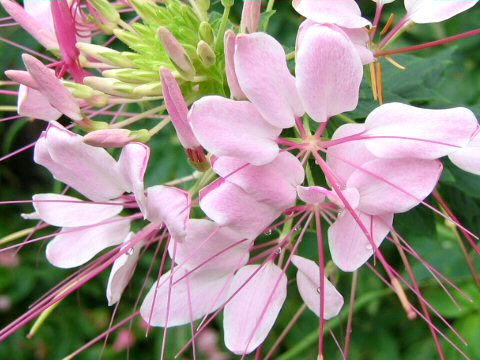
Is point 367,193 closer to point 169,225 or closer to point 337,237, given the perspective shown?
point 337,237

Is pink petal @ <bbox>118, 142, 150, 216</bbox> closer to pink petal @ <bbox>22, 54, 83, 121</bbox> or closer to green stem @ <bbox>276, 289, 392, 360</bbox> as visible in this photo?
pink petal @ <bbox>22, 54, 83, 121</bbox>

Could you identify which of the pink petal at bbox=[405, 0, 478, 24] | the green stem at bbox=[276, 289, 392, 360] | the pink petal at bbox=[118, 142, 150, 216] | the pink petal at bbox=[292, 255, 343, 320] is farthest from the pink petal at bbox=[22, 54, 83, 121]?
the green stem at bbox=[276, 289, 392, 360]

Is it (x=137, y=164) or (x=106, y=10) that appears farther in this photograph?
(x=106, y=10)

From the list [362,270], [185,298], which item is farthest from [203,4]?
[362,270]

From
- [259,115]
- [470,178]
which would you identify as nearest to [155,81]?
[259,115]

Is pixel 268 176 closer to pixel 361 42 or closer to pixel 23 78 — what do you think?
pixel 361 42

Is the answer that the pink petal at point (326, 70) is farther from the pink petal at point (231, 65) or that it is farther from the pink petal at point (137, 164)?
the pink petal at point (137, 164)

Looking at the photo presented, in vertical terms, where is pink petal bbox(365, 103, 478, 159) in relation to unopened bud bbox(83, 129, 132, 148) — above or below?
above
